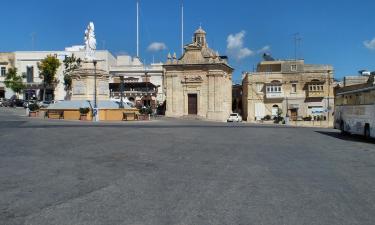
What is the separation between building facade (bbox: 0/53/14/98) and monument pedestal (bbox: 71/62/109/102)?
3998cm

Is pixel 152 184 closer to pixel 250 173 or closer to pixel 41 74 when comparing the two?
pixel 250 173

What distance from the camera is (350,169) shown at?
39.2ft

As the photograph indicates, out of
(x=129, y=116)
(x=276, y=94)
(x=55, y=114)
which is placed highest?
(x=276, y=94)

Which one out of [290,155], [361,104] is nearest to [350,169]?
[290,155]

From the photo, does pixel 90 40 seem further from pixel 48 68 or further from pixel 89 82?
pixel 48 68

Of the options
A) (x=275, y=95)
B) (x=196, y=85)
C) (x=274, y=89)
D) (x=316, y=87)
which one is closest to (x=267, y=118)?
(x=275, y=95)

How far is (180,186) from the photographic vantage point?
895cm

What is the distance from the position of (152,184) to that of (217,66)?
4742 centimetres

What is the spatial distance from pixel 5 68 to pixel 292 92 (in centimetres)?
4725

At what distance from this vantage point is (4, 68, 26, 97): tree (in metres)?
70.1

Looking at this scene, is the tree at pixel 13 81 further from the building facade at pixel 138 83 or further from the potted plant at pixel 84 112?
the potted plant at pixel 84 112

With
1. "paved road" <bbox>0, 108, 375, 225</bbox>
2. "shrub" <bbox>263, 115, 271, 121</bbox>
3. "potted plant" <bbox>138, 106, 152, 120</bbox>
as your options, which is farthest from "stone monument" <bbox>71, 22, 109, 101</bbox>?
"shrub" <bbox>263, 115, 271, 121</bbox>

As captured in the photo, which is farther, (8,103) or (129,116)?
(8,103)

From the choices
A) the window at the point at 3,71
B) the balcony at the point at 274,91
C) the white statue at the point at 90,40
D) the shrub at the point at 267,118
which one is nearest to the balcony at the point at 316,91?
the balcony at the point at 274,91
